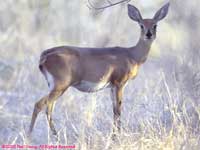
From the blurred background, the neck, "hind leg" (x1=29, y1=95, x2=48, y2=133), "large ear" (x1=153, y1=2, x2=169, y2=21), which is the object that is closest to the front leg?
the blurred background

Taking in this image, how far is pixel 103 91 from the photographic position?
10250 mm

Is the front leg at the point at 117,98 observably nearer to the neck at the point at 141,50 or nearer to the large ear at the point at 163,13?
the neck at the point at 141,50

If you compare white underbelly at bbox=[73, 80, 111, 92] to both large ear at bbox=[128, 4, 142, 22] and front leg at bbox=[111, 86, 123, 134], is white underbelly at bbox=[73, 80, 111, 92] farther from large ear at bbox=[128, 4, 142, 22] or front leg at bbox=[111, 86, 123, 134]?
large ear at bbox=[128, 4, 142, 22]

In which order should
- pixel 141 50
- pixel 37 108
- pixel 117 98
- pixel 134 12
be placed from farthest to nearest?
pixel 141 50 → pixel 134 12 → pixel 117 98 → pixel 37 108

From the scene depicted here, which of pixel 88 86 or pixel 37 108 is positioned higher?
pixel 88 86

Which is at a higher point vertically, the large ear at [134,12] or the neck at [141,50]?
the large ear at [134,12]

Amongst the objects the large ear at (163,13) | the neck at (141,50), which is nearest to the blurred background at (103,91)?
the neck at (141,50)

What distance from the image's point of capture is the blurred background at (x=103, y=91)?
7.04 m

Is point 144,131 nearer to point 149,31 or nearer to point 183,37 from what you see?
point 149,31

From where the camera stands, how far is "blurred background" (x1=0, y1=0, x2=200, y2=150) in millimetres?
7039

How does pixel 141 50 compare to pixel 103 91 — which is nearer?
pixel 141 50

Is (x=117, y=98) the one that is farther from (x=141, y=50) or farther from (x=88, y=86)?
(x=141, y=50)

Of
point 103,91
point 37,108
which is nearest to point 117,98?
point 37,108

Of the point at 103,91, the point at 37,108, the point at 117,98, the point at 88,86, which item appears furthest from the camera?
the point at 103,91
